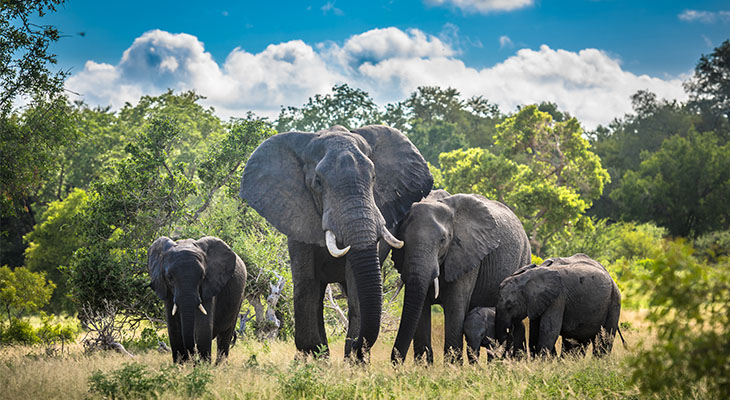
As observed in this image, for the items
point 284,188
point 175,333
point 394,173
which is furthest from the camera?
point 175,333

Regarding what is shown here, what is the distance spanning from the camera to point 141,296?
1423 centimetres

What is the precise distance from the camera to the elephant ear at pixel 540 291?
29.5ft

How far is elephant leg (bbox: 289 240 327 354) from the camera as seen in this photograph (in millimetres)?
8508

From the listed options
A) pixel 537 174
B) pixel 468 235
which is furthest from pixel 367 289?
pixel 537 174

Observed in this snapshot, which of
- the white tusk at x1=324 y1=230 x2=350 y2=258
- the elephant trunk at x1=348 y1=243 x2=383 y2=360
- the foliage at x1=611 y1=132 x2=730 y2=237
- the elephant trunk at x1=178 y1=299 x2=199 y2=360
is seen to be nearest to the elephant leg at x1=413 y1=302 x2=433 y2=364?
the elephant trunk at x1=348 y1=243 x2=383 y2=360

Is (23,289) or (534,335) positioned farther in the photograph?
(23,289)

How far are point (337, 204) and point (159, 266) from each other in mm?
3553

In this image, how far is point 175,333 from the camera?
32.1 ft

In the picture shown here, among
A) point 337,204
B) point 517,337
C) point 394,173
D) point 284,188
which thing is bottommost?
point 517,337

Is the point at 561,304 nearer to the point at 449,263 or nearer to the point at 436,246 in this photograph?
the point at 449,263

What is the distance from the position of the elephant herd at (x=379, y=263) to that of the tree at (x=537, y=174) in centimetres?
1657

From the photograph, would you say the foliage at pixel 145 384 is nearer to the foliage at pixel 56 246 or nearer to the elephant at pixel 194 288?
the elephant at pixel 194 288

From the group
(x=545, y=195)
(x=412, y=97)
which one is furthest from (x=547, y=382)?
(x=412, y=97)

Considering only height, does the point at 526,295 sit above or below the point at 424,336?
above
